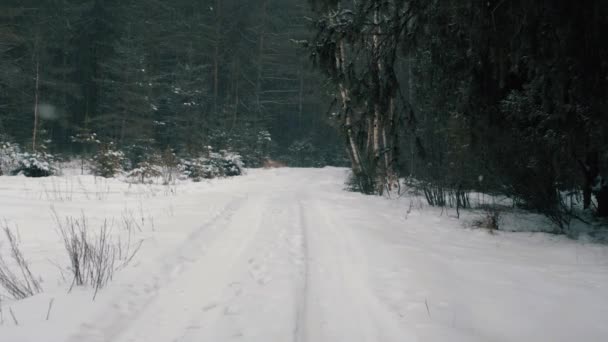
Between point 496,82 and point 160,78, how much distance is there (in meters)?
26.2

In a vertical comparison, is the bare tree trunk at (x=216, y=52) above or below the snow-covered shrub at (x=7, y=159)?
above

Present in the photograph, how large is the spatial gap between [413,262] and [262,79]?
30750 mm

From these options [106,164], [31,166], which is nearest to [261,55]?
[106,164]

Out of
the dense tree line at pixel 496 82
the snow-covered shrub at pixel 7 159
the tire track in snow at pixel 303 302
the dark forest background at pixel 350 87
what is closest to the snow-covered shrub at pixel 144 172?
the dark forest background at pixel 350 87

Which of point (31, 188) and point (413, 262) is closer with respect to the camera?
point (413, 262)

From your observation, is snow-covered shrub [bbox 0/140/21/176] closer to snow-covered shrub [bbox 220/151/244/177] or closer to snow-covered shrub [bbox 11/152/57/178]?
snow-covered shrub [bbox 11/152/57/178]

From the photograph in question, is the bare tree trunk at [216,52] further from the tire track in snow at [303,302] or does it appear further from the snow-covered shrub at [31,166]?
the tire track in snow at [303,302]

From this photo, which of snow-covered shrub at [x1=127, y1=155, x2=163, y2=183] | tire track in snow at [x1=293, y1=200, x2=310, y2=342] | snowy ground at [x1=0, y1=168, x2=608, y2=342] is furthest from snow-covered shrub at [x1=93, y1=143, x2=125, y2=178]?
tire track in snow at [x1=293, y1=200, x2=310, y2=342]

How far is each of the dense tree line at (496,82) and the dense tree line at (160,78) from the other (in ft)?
43.1

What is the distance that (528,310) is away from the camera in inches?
107

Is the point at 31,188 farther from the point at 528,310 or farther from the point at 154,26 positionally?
the point at 154,26

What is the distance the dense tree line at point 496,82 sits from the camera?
10.5 feet

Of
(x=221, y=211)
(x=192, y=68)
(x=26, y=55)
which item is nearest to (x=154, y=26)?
(x=192, y=68)

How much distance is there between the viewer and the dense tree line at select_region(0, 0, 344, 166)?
878 inches
